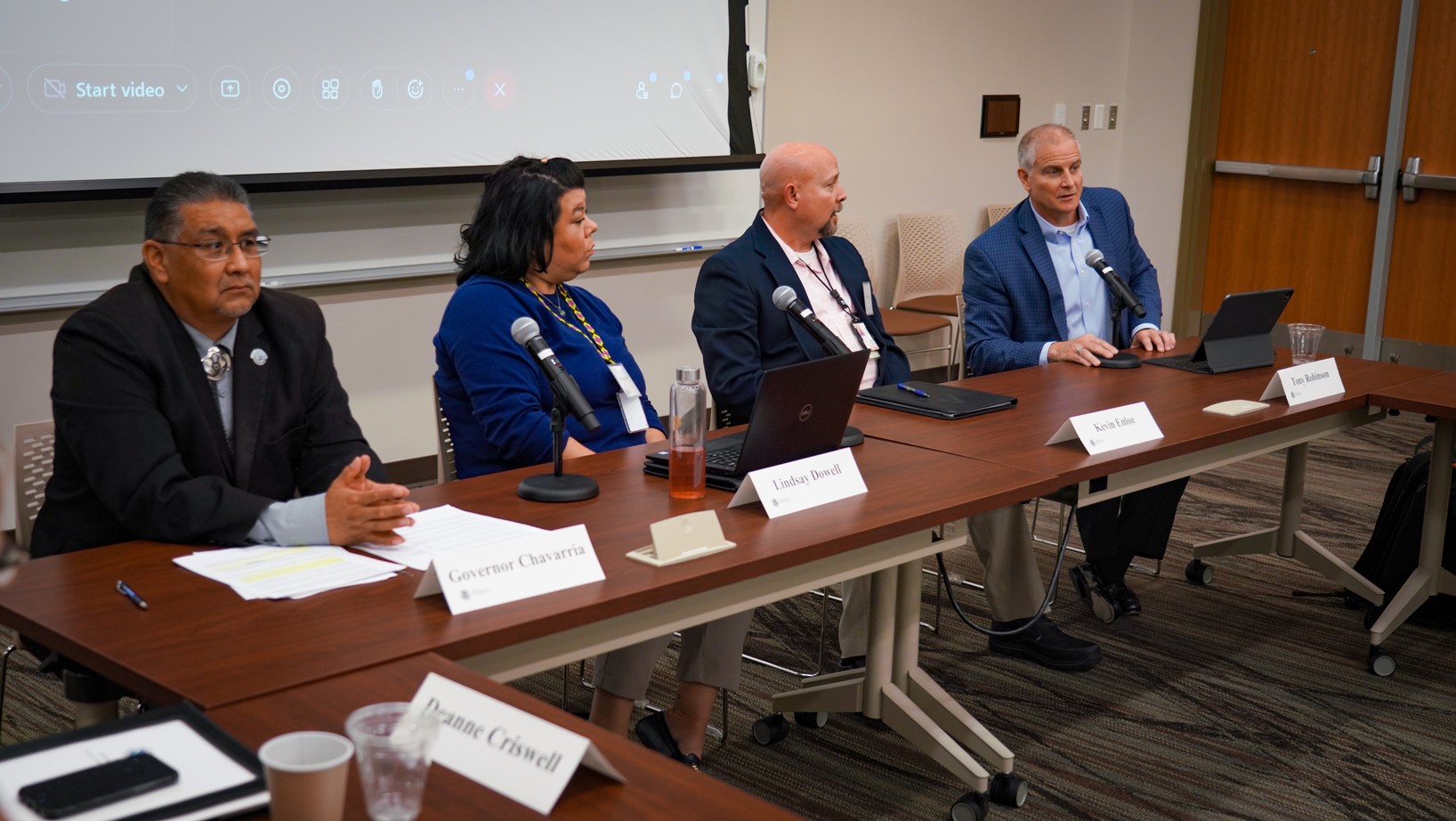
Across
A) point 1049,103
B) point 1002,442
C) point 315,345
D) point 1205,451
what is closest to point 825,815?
point 1002,442

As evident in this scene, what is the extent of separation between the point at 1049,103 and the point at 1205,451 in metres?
4.68

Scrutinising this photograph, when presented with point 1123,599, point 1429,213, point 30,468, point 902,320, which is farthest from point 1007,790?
point 1429,213

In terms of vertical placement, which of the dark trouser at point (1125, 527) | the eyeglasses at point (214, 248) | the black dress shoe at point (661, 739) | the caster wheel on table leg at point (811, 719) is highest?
the eyeglasses at point (214, 248)

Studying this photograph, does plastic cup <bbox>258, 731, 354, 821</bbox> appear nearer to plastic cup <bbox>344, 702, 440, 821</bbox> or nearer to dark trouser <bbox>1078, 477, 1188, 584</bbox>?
plastic cup <bbox>344, 702, 440, 821</bbox>

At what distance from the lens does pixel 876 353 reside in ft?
11.8

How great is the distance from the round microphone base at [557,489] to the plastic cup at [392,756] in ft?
3.76

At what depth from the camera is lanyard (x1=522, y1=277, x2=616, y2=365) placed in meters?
2.93

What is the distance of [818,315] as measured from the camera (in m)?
3.46

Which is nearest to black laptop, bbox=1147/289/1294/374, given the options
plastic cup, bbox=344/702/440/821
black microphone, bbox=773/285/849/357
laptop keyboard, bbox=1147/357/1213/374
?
laptop keyboard, bbox=1147/357/1213/374

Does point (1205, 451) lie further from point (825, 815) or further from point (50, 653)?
point (50, 653)

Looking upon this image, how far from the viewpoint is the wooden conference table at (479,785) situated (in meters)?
1.28

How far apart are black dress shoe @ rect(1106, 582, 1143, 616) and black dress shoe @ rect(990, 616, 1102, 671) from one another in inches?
14.7

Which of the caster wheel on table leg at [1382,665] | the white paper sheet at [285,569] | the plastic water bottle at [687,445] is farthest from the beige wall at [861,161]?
the caster wheel on table leg at [1382,665]

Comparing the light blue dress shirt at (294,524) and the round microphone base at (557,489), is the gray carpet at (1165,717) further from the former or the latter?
the light blue dress shirt at (294,524)
